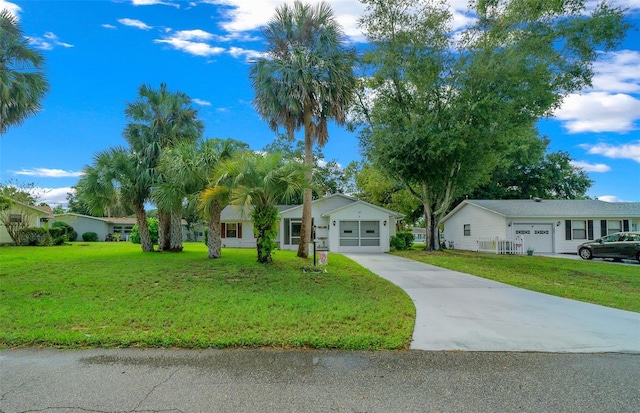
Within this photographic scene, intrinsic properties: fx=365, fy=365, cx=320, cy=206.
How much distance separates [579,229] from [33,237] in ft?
115

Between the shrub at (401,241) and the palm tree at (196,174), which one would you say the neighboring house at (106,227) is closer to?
the shrub at (401,241)

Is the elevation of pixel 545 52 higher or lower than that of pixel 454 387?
higher

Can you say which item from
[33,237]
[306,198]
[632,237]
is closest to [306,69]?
[306,198]

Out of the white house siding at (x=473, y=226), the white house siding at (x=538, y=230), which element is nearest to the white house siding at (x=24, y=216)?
the white house siding at (x=473, y=226)

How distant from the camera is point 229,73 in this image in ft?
45.7

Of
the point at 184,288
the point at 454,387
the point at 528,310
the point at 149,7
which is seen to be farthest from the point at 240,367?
the point at 149,7

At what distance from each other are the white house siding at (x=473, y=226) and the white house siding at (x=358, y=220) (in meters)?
7.17

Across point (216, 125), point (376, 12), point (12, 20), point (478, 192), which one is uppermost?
point (376, 12)

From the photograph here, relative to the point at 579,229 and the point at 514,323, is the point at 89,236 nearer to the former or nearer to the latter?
the point at 514,323

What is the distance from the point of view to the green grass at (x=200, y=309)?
5.04m

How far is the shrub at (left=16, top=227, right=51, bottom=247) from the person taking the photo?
23.7 metres

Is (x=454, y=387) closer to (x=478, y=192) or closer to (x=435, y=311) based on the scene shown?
(x=435, y=311)

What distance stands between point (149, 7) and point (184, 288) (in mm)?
7461

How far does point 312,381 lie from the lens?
12.4 ft
